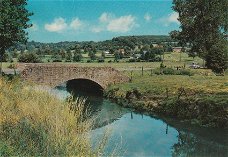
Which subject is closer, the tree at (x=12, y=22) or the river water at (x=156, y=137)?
the river water at (x=156, y=137)

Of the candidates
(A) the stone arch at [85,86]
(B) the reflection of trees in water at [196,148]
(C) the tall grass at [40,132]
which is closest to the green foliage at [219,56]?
(A) the stone arch at [85,86]

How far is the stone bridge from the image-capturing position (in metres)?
57.3

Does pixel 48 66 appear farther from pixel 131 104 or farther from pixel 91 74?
pixel 131 104

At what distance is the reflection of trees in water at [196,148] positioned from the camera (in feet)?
99.8

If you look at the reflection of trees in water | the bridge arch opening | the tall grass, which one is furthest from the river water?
the bridge arch opening

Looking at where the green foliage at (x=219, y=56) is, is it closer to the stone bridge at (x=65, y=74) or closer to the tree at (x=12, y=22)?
the stone bridge at (x=65, y=74)

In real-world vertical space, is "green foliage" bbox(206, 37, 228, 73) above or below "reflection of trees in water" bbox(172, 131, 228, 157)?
above

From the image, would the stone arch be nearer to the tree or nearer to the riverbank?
the riverbank

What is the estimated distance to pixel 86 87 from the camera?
6950 centimetres

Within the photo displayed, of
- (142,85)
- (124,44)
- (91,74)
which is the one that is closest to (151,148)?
(142,85)

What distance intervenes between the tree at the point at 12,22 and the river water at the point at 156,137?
13423 millimetres

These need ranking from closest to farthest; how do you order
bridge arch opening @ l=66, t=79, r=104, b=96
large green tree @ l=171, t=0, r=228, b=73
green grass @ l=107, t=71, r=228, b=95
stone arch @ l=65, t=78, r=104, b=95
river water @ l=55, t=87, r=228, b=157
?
river water @ l=55, t=87, r=228, b=157 < green grass @ l=107, t=71, r=228, b=95 < stone arch @ l=65, t=78, r=104, b=95 < bridge arch opening @ l=66, t=79, r=104, b=96 < large green tree @ l=171, t=0, r=228, b=73

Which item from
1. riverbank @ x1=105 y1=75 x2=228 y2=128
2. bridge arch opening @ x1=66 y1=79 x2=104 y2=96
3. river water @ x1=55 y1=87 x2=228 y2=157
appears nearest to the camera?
river water @ x1=55 y1=87 x2=228 y2=157

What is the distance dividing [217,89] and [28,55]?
69.9m
